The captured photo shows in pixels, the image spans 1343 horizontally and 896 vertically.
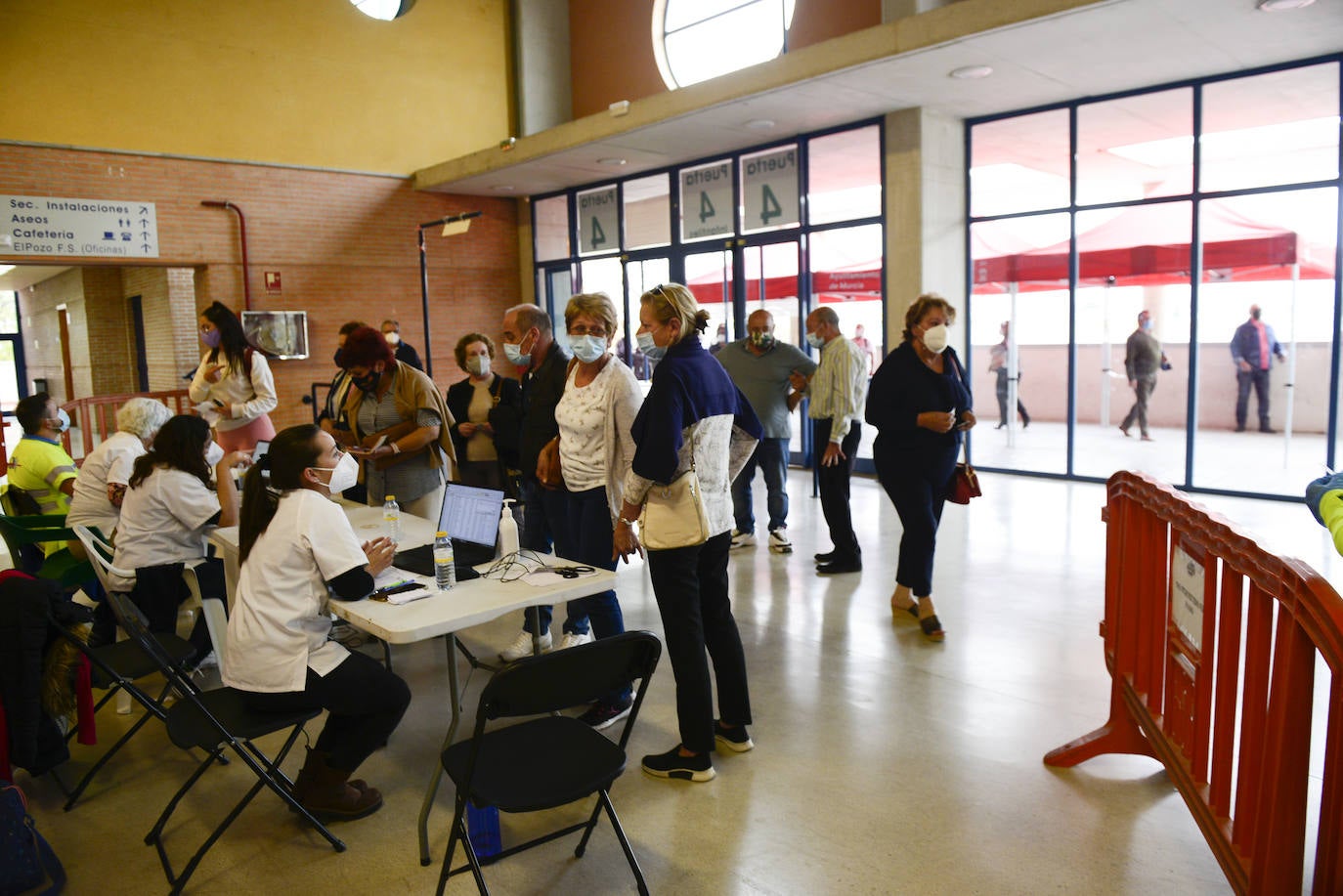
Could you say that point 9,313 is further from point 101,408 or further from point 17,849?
point 17,849

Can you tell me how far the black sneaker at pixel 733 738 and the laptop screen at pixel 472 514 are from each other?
1.07m

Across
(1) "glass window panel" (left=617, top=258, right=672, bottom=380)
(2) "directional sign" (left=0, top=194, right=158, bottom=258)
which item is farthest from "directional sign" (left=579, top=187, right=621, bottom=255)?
(2) "directional sign" (left=0, top=194, right=158, bottom=258)

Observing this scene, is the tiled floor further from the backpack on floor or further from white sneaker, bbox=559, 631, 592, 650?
white sneaker, bbox=559, 631, 592, 650

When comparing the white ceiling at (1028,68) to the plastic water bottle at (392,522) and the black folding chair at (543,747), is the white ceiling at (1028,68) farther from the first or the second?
the black folding chair at (543,747)

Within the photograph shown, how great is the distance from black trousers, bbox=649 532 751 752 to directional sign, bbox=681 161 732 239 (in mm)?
7309

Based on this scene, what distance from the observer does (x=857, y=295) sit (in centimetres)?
890

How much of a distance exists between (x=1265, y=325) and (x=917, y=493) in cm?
685

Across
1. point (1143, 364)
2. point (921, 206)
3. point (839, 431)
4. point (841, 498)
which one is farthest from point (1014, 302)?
point (841, 498)

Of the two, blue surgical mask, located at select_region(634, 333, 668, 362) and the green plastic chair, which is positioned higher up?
blue surgical mask, located at select_region(634, 333, 668, 362)

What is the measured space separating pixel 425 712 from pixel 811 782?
1623 mm

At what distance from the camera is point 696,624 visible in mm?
3080

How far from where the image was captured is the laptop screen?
3344mm

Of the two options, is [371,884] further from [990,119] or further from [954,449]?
[990,119]

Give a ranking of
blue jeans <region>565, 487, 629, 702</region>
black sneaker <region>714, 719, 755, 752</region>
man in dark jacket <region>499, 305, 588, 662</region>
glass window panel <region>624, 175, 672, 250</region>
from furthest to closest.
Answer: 1. glass window panel <region>624, 175, 672, 250</region>
2. man in dark jacket <region>499, 305, 588, 662</region>
3. blue jeans <region>565, 487, 629, 702</region>
4. black sneaker <region>714, 719, 755, 752</region>
